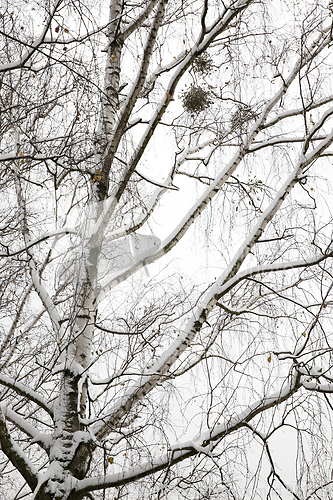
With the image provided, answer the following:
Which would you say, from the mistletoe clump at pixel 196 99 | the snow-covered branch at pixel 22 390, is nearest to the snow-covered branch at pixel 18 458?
the snow-covered branch at pixel 22 390

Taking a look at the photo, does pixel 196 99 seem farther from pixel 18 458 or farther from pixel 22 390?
pixel 18 458

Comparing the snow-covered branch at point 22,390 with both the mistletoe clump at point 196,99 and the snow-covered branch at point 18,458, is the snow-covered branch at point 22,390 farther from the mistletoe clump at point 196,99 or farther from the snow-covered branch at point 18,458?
the mistletoe clump at point 196,99

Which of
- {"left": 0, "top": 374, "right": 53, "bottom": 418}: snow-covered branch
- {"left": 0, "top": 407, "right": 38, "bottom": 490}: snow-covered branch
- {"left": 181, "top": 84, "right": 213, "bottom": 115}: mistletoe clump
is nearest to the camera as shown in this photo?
{"left": 0, "top": 407, "right": 38, "bottom": 490}: snow-covered branch

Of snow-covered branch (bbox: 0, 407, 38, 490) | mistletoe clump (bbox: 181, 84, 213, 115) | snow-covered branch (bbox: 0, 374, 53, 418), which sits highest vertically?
mistletoe clump (bbox: 181, 84, 213, 115)

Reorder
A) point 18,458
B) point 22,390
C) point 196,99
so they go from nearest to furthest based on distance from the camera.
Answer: point 18,458
point 22,390
point 196,99

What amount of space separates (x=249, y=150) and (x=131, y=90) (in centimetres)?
133

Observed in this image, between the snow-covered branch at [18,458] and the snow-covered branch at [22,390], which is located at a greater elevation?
the snow-covered branch at [22,390]

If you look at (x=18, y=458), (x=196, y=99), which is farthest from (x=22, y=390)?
(x=196, y=99)

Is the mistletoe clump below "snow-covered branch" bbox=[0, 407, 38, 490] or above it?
above

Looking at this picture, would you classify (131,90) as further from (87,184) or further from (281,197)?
(281,197)

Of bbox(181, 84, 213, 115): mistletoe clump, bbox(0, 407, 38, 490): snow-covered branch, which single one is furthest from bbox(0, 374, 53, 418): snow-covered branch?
bbox(181, 84, 213, 115): mistletoe clump


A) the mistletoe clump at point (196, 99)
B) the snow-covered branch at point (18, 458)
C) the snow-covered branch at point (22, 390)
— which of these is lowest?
the snow-covered branch at point (18, 458)

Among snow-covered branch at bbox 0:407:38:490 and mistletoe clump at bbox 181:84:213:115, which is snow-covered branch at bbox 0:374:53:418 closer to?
snow-covered branch at bbox 0:407:38:490

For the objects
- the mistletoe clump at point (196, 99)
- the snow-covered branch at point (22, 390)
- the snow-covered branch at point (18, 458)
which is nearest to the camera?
the snow-covered branch at point (18, 458)
